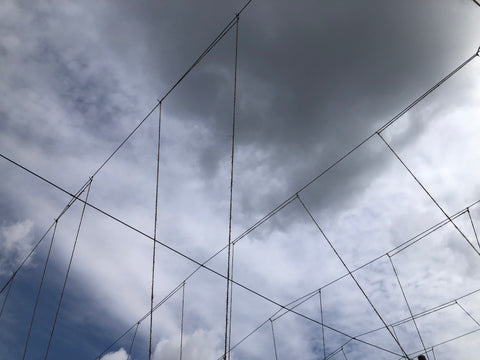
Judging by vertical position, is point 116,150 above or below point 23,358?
above

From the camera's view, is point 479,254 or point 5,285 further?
point 5,285

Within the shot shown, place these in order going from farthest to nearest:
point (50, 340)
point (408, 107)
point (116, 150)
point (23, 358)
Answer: point (23, 358) → point (50, 340) → point (116, 150) → point (408, 107)

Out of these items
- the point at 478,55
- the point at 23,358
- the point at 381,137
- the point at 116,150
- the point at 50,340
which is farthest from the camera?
the point at 23,358

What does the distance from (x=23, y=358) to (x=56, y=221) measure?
5.49 metres

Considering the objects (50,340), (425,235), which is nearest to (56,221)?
(50,340)

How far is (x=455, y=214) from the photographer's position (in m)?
10.1

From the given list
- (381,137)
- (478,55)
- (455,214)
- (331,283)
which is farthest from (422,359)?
(478,55)

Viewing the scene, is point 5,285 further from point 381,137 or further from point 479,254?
point 479,254

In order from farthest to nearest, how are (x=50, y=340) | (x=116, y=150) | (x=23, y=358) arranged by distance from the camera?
(x=23, y=358) → (x=50, y=340) → (x=116, y=150)

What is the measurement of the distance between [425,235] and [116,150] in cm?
989

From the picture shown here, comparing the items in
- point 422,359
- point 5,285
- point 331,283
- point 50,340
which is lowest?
point 422,359

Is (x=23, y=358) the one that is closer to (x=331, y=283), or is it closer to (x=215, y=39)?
(x=331, y=283)

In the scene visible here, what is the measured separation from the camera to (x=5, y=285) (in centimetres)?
1376

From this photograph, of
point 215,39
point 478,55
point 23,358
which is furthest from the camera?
point 23,358
